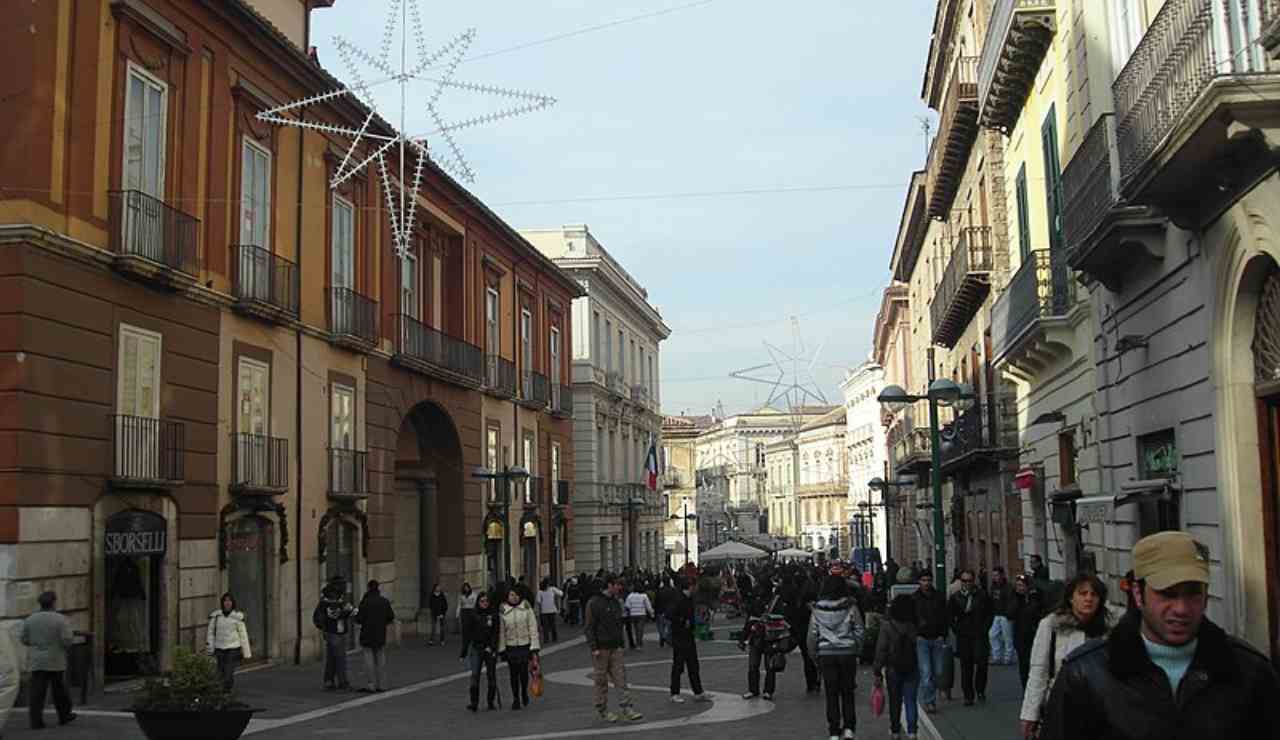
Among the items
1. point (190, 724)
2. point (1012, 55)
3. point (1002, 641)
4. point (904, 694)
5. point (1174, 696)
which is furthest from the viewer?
point (1002, 641)

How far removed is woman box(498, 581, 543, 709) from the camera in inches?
696

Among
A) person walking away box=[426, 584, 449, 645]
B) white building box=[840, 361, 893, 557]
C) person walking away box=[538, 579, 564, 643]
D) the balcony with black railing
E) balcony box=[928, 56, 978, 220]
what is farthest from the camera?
white building box=[840, 361, 893, 557]

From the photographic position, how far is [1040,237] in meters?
20.7

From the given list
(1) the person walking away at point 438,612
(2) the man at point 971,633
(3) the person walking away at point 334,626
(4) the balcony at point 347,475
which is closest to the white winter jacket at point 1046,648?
(2) the man at point 971,633

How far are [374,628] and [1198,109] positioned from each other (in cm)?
1424

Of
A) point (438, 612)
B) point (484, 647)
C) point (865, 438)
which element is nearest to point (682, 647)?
point (484, 647)

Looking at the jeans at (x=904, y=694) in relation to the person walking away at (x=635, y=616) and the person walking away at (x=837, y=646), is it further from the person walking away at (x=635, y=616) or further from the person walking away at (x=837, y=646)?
the person walking away at (x=635, y=616)

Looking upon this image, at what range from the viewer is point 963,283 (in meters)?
28.4

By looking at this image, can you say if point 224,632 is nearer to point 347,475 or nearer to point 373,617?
point 373,617

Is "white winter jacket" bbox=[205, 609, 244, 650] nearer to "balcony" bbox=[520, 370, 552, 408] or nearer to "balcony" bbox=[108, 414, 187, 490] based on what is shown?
"balcony" bbox=[108, 414, 187, 490]

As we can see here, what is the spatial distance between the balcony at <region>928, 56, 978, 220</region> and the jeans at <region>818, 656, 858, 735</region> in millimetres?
16153

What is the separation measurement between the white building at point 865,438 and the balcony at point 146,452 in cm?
5954

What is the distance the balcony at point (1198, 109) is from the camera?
9.59m

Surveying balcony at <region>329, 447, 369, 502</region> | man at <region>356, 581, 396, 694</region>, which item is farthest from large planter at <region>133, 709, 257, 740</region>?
balcony at <region>329, 447, 369, 502</region>
